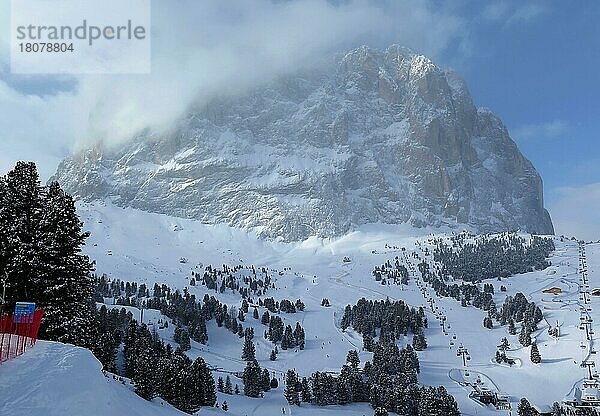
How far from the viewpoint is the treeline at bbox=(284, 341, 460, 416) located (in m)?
109

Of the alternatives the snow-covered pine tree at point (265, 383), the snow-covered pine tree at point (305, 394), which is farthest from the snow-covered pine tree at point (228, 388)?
the snow-covered pine tree at point (305, 394)

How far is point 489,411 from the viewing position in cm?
12125

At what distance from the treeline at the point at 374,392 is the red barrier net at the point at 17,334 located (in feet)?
310

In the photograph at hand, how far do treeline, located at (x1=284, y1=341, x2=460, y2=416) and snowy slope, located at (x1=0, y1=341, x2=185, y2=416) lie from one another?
94.7 m

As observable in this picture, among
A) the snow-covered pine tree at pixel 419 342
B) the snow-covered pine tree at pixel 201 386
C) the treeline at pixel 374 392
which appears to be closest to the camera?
the snow-covered pine tree at pixel 201 386

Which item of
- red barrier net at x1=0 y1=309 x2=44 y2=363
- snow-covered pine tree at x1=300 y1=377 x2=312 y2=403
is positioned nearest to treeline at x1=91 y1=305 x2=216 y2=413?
snow-covered pine tree at x1=300 y1=377 x2=312 y2=403

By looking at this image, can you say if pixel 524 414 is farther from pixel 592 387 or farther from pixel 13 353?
pixel 13 353

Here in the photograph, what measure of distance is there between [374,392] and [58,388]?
114907 mm

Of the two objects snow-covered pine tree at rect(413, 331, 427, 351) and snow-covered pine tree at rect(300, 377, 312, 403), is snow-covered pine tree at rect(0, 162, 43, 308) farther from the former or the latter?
snow-covered pine tree at rect(413, 331, 427, 351)

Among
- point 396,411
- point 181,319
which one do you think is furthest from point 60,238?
point 181,319

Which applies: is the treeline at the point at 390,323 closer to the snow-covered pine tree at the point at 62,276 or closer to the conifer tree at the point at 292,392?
the conifer tree at the point at 292,392

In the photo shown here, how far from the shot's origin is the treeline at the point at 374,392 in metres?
109

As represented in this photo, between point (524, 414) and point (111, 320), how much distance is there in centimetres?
9748

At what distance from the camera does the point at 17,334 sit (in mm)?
19000
